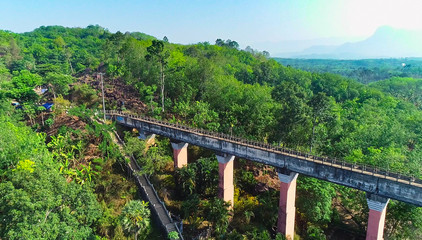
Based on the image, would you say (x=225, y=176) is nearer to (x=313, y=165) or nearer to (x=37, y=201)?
(x=313, y=165)

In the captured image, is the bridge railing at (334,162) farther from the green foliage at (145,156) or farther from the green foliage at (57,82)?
the green foliage at (57,82)

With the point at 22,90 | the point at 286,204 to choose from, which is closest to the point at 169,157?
the point at 286,204

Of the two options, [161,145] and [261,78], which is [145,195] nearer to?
[161,145]

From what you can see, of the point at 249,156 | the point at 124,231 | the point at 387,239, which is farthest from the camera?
the point at 249,156

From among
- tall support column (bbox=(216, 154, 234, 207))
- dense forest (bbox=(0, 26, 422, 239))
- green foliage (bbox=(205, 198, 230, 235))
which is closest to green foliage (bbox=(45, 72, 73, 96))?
dense forest (bbox=(0, 26, 422, 239))

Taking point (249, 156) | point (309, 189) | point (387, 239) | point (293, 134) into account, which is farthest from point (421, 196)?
point (293, 134)

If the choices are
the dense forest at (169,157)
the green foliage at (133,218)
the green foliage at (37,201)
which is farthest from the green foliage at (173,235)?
the green foliage at (37,201)
